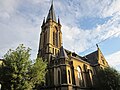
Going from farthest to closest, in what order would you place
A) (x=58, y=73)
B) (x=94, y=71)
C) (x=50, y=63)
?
1. (x=94, y=71)
2. (x=50, y=63)
3. (x=58, y=73)

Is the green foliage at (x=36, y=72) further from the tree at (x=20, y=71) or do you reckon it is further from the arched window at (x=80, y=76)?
the arched window at (x=80, y=76)

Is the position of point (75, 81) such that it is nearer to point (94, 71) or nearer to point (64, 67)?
point (64, 67)

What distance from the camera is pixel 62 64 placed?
102 ft

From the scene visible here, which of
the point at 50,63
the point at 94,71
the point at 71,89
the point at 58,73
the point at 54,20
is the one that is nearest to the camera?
the point at 71,89

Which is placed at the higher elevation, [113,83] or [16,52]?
[16,52]

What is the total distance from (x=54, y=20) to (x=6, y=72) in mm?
24009

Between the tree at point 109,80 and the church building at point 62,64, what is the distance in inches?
98.8

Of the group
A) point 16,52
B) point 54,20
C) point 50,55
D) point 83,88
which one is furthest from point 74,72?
point 54,20

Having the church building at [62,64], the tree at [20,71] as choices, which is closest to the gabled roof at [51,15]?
the church building at [62,64]

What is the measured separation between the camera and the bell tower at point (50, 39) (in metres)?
37.1

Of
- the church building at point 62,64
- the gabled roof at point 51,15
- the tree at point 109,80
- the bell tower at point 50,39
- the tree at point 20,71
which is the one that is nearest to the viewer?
the tree at point 20,71

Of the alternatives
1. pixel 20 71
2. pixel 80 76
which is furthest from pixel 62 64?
pixel 20 71

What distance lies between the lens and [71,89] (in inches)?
1148

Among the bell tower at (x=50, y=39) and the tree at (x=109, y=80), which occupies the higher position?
the bell tower at (x=50, y=39)
